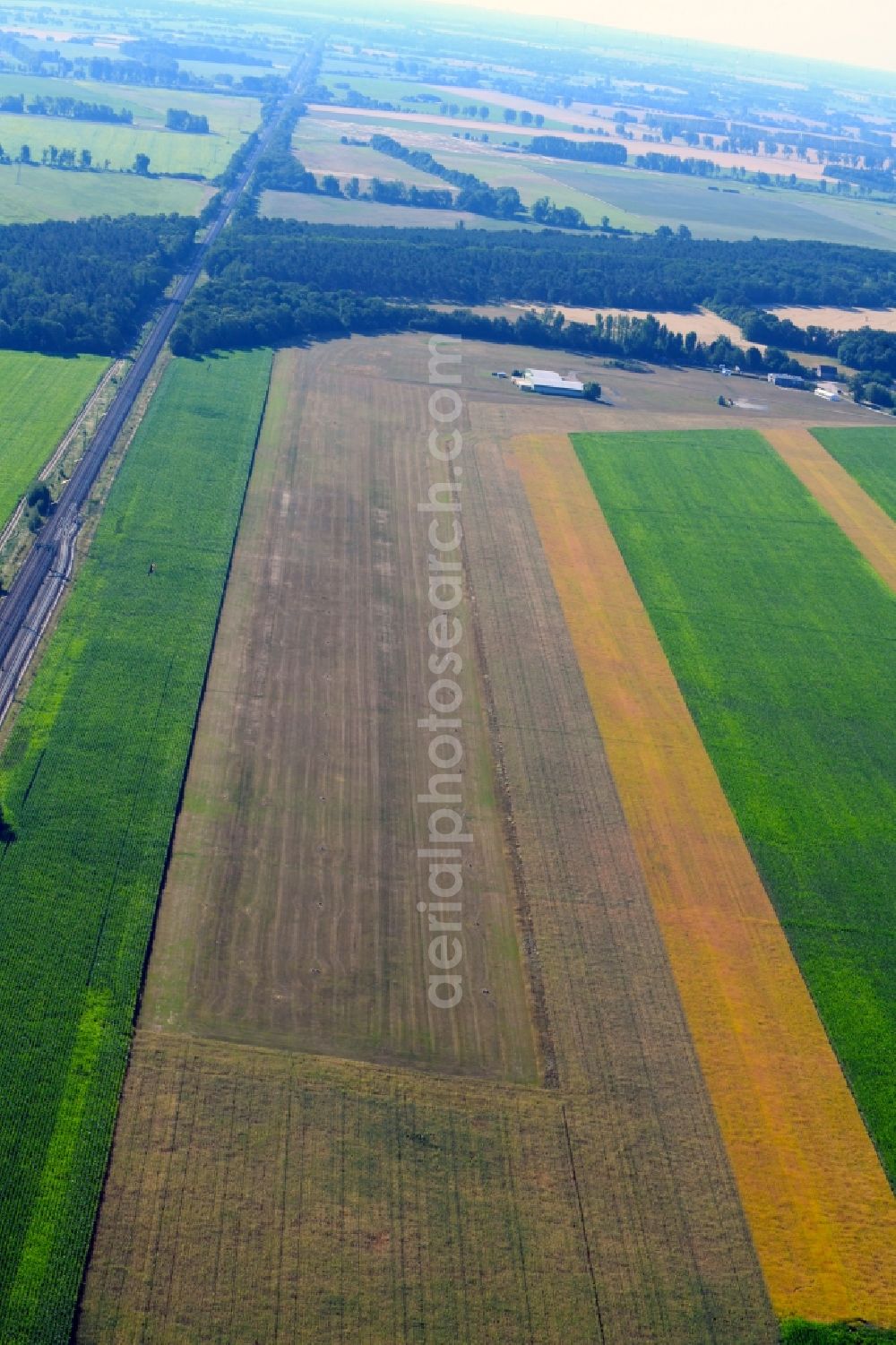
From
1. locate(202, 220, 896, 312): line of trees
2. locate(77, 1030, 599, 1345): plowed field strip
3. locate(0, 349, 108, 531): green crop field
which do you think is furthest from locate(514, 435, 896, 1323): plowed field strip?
locate(202, 220, 896, 312): line of trees

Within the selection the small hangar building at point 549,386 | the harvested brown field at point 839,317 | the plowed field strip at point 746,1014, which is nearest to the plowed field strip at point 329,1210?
the plowed field strip at point 746,1014

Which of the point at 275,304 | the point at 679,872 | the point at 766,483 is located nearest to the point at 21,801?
the point at 679,872

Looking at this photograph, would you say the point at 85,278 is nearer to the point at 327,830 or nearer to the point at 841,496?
the point at 841,496

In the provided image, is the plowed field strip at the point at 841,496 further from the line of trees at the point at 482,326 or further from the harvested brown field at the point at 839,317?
the harvested brown field at the point at 839,317

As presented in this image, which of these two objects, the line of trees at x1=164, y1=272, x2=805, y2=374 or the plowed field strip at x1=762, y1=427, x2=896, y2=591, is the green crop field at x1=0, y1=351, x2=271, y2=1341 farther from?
the plowed field strip at x1=762, y1=427, x2=896, y2=591

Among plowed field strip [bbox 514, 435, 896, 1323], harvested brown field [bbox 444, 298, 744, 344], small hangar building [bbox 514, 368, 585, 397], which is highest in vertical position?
harvested brown field [bbox 444, 298, 744, 344]

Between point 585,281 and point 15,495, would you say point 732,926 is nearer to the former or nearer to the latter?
point 15,495

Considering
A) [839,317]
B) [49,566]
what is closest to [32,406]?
[49,566]
